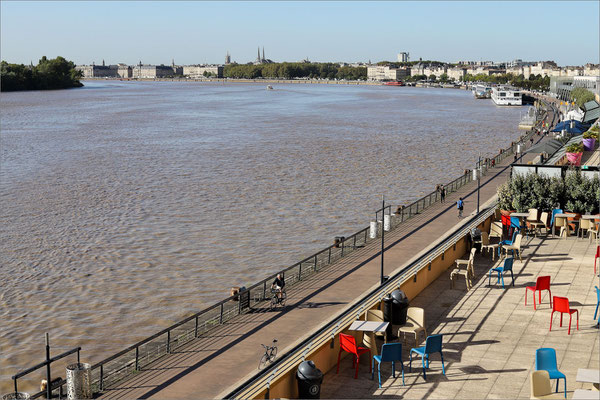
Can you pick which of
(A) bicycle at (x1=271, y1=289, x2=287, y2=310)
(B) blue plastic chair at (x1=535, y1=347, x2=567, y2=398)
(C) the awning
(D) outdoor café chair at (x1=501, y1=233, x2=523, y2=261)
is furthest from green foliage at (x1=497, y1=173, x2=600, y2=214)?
(C) the awning

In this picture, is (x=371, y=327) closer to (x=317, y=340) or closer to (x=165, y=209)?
(x=317, y=340)

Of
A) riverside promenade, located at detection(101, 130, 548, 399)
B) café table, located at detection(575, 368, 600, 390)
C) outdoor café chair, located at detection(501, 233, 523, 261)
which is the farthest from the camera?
outdoor café chair, located at detection(501, 233, 523, 261)

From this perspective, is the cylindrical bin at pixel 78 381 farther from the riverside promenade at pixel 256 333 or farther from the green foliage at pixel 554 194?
the green foliage at pixel 554 194

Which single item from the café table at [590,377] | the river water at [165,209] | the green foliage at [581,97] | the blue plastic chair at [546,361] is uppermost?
the green foliage at [581,97]

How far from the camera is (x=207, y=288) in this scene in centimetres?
2353

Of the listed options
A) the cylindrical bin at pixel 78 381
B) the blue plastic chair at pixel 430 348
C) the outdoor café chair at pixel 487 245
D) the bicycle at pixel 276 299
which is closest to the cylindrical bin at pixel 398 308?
the blue plastic chair at pixel 430 348

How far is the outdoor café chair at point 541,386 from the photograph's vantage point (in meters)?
9.62

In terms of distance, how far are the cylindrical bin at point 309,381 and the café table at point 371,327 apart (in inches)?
78.0

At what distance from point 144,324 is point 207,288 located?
11.7ft

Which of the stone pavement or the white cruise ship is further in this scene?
the white cruise ship

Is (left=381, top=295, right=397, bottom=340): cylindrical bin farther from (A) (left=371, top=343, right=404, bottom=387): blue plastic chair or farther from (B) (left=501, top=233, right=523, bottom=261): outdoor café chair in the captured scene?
(B) (left=501, top=233, right=523, bottom=261): outdoor café chair

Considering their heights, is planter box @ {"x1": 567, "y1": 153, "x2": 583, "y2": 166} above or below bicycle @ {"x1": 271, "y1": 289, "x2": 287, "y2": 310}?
above

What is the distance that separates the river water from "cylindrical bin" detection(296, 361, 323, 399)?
9.08m

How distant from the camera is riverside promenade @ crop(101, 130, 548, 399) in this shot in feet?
44.6
